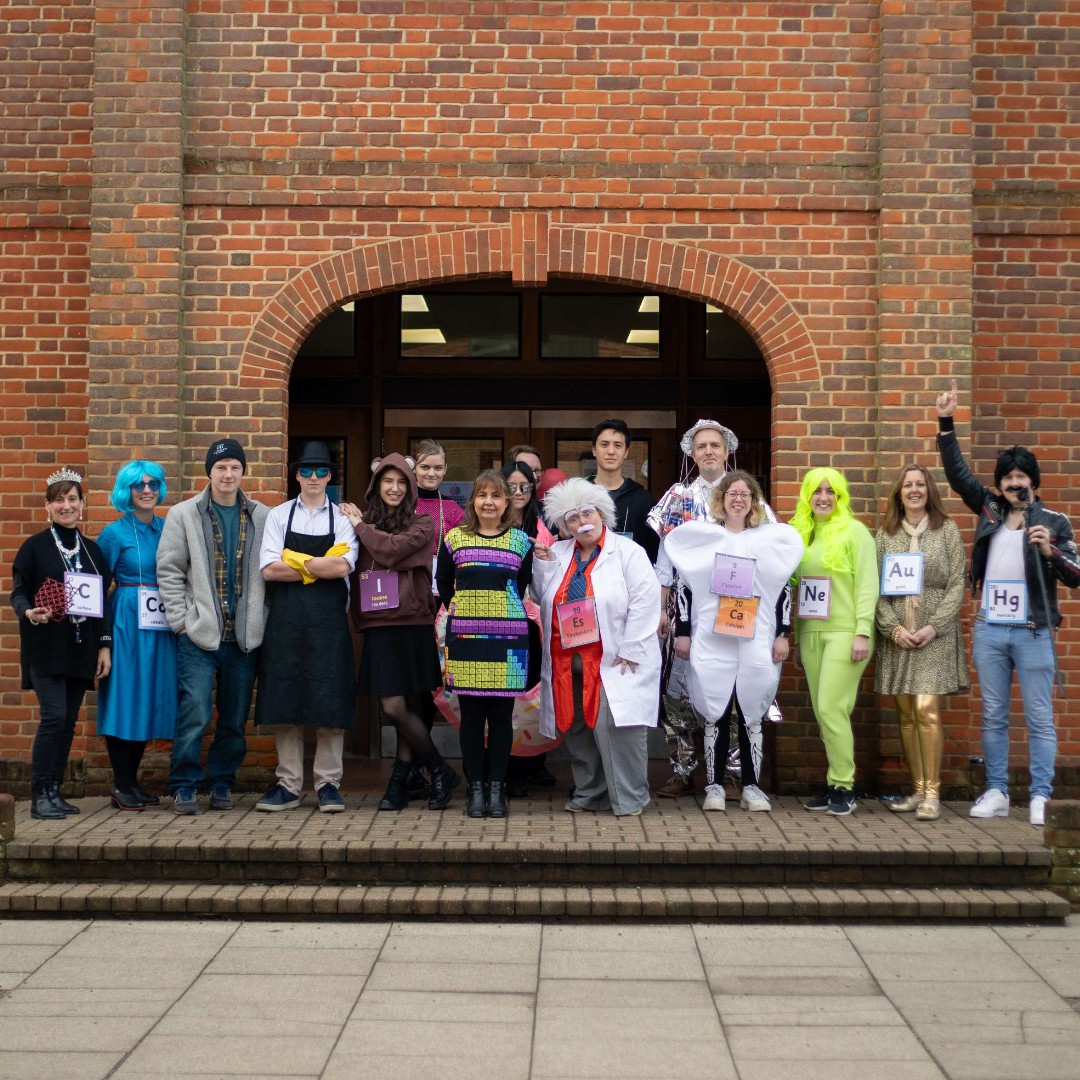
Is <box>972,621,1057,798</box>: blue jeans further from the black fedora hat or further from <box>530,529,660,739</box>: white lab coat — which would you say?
the black fedora hat

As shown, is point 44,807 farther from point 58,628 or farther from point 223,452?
point 223,452

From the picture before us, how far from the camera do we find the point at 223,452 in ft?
24.9

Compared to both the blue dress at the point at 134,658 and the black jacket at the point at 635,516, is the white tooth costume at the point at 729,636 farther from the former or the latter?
the blue dress at the point at 134,658

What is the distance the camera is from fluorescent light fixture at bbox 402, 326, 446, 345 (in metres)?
10.4

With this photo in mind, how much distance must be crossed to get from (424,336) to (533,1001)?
20.1 feet

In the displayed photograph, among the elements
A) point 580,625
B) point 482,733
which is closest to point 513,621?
point 580,625

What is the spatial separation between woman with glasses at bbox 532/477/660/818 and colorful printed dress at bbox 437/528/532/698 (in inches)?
9.7

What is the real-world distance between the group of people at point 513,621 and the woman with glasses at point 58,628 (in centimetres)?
1

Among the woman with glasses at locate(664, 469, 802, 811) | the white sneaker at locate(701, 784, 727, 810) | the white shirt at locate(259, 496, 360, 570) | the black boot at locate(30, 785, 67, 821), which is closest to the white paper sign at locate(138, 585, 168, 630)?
the white shirt at locate(259, 496, 360, 570)

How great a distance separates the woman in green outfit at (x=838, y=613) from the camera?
762 cm

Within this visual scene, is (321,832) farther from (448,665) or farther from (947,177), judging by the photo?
(947,177)

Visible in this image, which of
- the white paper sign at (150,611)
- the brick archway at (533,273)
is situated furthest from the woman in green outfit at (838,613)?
the white paper sign at (150,611)

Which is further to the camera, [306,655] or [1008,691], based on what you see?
[1008,691]

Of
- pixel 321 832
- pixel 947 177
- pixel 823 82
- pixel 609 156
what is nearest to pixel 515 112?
pixel 609 156
